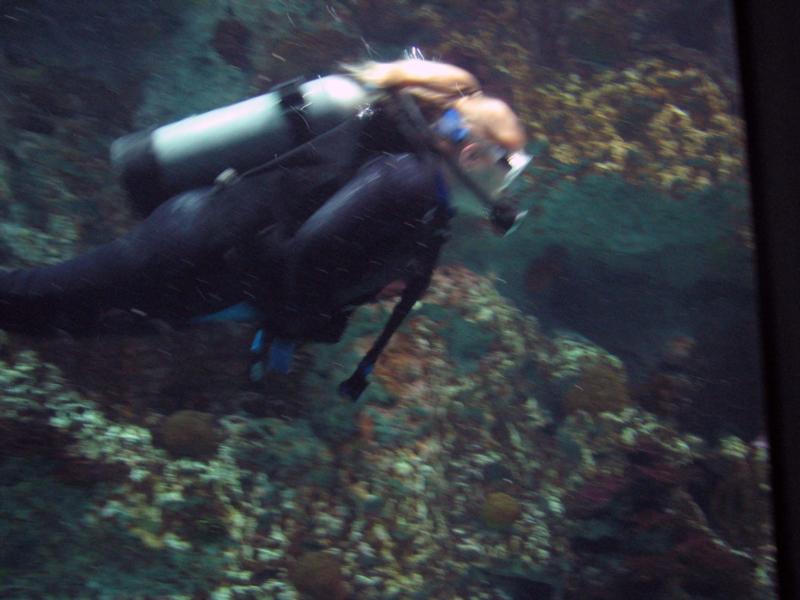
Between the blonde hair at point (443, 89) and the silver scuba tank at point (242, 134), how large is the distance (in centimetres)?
11

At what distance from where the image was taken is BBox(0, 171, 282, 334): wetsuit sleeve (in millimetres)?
2080

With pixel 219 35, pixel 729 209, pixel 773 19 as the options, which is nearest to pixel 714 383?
pixel 729 209

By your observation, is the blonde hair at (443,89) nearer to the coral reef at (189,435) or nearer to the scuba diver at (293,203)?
the scuba diver at (293,203)

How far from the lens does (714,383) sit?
373cm

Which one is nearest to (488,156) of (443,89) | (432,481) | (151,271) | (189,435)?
(443,89)

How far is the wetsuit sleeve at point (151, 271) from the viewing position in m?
2.08

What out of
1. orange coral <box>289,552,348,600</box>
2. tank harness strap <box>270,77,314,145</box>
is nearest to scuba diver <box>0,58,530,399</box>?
tank harness strap <box>270,77,314,145</box>

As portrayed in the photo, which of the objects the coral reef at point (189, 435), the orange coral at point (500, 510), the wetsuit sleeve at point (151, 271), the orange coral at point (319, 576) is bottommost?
the orange coral at point (319, 576)

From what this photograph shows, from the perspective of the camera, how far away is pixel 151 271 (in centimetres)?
215

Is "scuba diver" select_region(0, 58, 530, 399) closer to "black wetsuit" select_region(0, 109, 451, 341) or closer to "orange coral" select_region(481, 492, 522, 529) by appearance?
"black wetsuit" select_region(0, 109, 451, 341)

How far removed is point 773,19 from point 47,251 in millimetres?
3080

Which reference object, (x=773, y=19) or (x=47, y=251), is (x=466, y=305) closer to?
(x=773, y=19)

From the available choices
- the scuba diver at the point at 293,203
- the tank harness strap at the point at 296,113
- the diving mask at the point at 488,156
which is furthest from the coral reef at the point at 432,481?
the tank harness strap at the point at 296,113

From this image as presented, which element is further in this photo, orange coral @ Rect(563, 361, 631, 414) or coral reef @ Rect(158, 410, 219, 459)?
orange coral @ Rect(563, 361, 631, 414)
